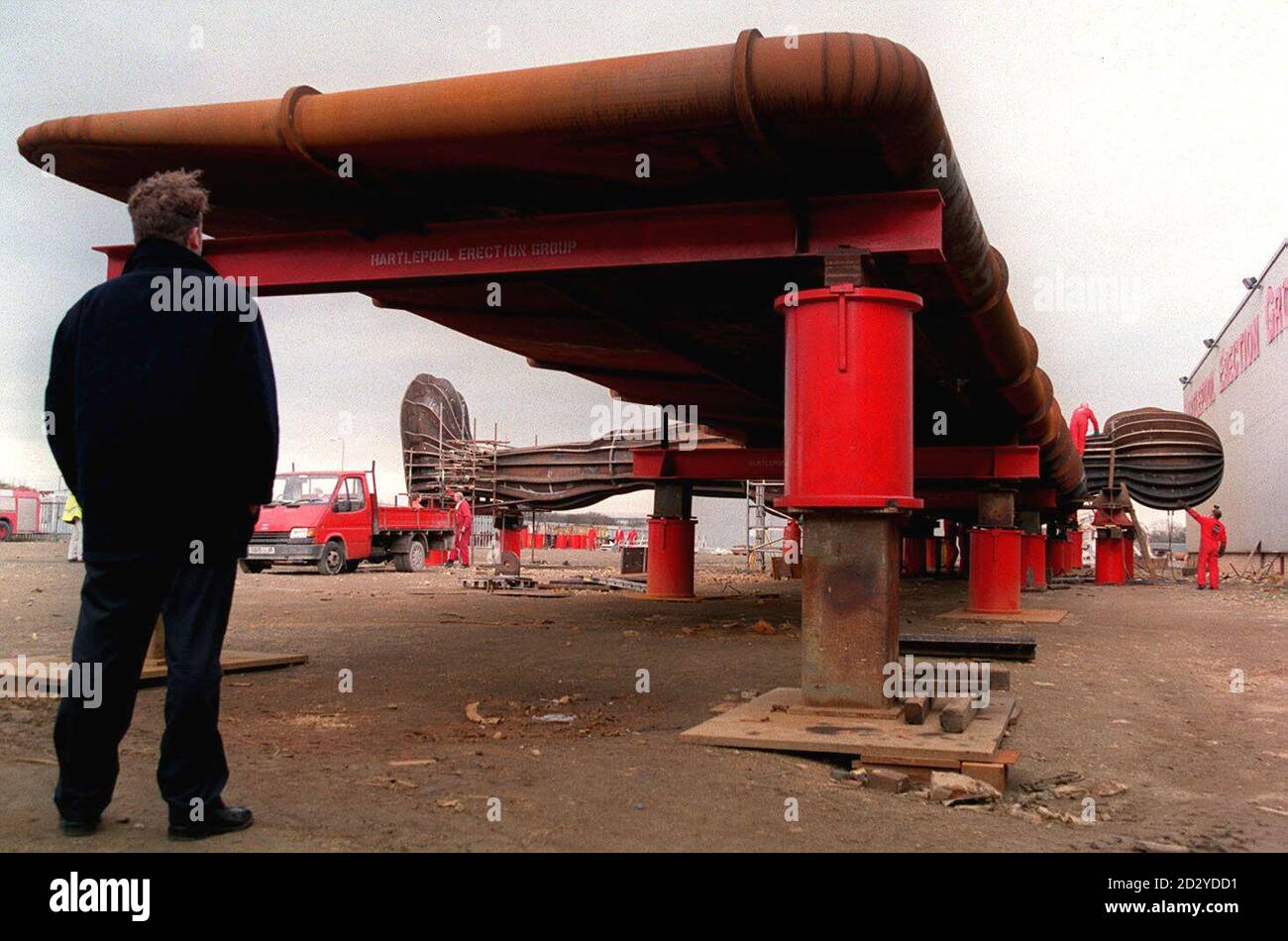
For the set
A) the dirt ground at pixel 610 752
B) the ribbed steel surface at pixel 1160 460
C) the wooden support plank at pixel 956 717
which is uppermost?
the ribbed steel surface at pixel 1160 460

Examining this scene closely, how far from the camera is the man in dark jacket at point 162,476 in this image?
3176 millimetres

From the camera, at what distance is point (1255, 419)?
3203cm

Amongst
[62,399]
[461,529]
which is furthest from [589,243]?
Result: [461,529]

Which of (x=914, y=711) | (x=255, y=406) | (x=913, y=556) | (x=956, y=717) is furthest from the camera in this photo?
(x=913, y=556)

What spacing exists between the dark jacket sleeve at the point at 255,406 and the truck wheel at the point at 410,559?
75.3 ft

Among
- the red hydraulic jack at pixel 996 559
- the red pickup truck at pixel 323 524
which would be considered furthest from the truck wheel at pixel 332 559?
the red hydraulic jack at pixel 996 559

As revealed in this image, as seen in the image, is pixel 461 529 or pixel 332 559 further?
pixel 461 529

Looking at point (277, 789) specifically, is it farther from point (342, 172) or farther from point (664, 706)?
point (342, 172)

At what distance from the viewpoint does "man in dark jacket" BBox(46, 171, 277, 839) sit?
3.18m

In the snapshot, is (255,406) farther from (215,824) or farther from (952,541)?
(952,541)

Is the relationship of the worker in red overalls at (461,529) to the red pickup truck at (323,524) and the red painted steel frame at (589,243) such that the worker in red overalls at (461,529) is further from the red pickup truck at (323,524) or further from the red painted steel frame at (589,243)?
the red painted steel frame at (589,243)

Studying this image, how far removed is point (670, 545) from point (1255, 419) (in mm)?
24128
